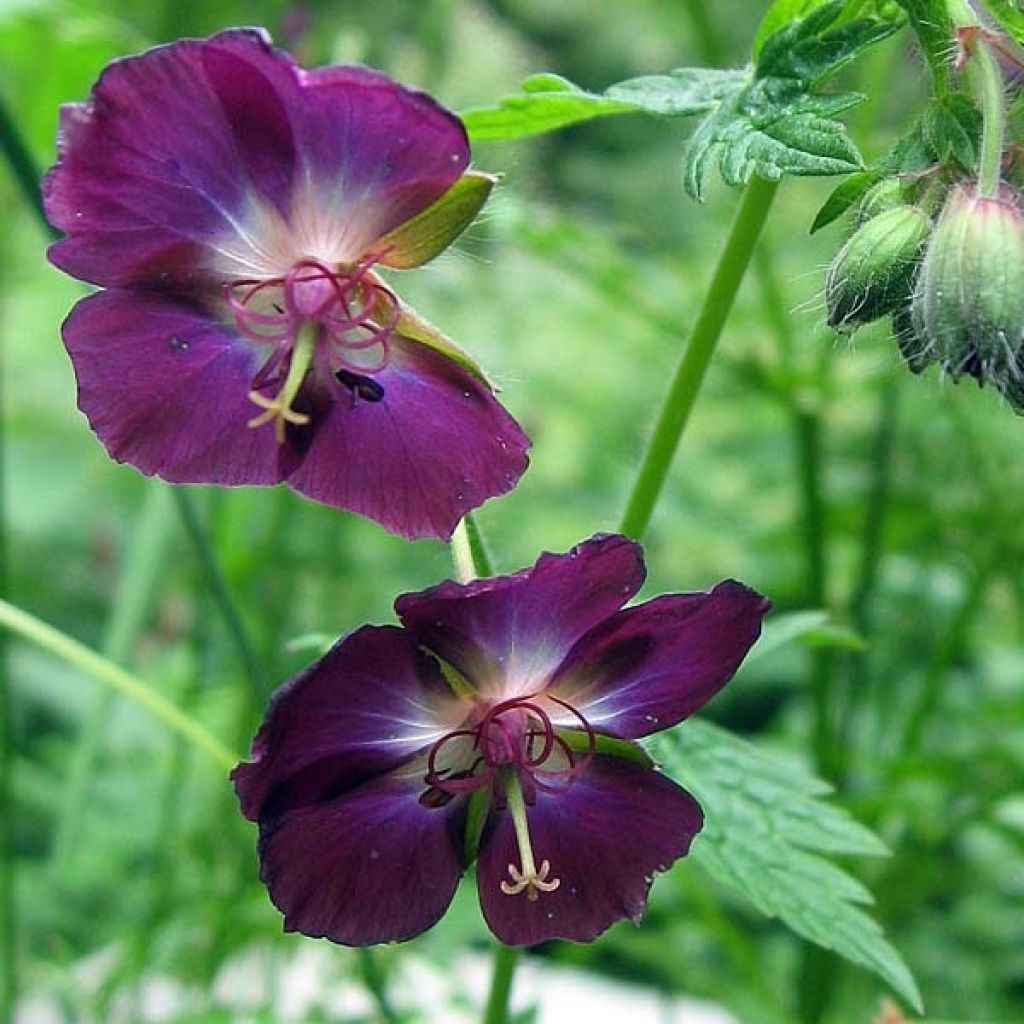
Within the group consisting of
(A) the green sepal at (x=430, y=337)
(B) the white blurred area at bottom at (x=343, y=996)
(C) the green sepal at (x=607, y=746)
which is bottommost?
(B) the white blurred area at bottom at (x=343, y=996)

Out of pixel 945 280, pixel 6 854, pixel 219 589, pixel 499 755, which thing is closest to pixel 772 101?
pixel 945 280

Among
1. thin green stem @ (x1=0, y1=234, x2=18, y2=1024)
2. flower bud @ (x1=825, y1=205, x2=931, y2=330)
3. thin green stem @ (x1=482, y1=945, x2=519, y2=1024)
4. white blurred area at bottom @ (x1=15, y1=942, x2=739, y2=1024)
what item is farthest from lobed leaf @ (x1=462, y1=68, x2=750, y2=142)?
thin green stem @ (x1=0, y1=234, x2=18, y2=1024)

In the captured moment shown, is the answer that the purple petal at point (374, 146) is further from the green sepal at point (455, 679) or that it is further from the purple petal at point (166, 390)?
the green sepal at point (455, 679)

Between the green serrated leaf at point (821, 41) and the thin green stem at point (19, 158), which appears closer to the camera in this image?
the green serrated leaf at point (821, 41)

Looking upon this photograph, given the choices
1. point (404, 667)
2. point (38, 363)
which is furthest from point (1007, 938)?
point (38, 363)

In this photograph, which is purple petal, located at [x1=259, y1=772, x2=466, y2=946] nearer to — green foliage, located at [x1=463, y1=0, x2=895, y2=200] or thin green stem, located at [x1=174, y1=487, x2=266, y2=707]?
thin green stem, located at [x1=174, y1=487, x2=266, y2=707]

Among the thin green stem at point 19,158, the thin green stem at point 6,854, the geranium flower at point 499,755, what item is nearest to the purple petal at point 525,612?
the geranium flower at point 499,755

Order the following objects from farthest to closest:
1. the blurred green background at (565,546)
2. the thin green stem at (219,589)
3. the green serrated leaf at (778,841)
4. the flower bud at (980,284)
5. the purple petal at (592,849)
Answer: the blurred green background at (565,546) → the thin green stem at (219,589) → the green serrated leaf at (778,841) → the purple petal at (592,849) → the flower bud at (980,284)
